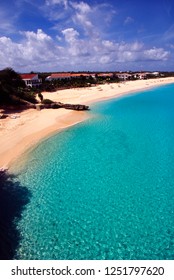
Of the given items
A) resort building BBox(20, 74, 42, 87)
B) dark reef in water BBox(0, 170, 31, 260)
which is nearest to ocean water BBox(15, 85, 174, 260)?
dark reef in water BBox(0, 170, 31, 260)

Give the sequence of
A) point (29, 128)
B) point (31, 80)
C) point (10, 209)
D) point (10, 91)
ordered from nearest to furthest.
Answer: point (10, 209), point (29, 128), point (10, 91), point (31, 80)

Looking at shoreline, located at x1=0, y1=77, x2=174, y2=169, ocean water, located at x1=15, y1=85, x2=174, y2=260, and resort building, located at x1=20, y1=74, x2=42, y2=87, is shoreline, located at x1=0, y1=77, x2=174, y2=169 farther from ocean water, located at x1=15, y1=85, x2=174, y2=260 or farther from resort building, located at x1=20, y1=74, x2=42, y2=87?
resort building, located at x1=20, y1=74, x2=42, y2=87

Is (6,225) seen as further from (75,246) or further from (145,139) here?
(145,139)

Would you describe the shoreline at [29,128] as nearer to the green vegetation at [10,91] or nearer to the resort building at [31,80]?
the green vegetation at [10,91]

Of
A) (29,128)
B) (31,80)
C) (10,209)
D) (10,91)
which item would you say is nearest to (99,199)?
(10,209)

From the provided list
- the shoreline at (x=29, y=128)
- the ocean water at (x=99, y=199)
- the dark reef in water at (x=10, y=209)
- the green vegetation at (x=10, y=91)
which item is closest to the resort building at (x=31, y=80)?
the green vegetation at (x=10, y=91)

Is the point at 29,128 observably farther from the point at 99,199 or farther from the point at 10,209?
the point at 99,199

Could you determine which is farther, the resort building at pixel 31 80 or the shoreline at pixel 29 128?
the resort building at pixel 31 80
